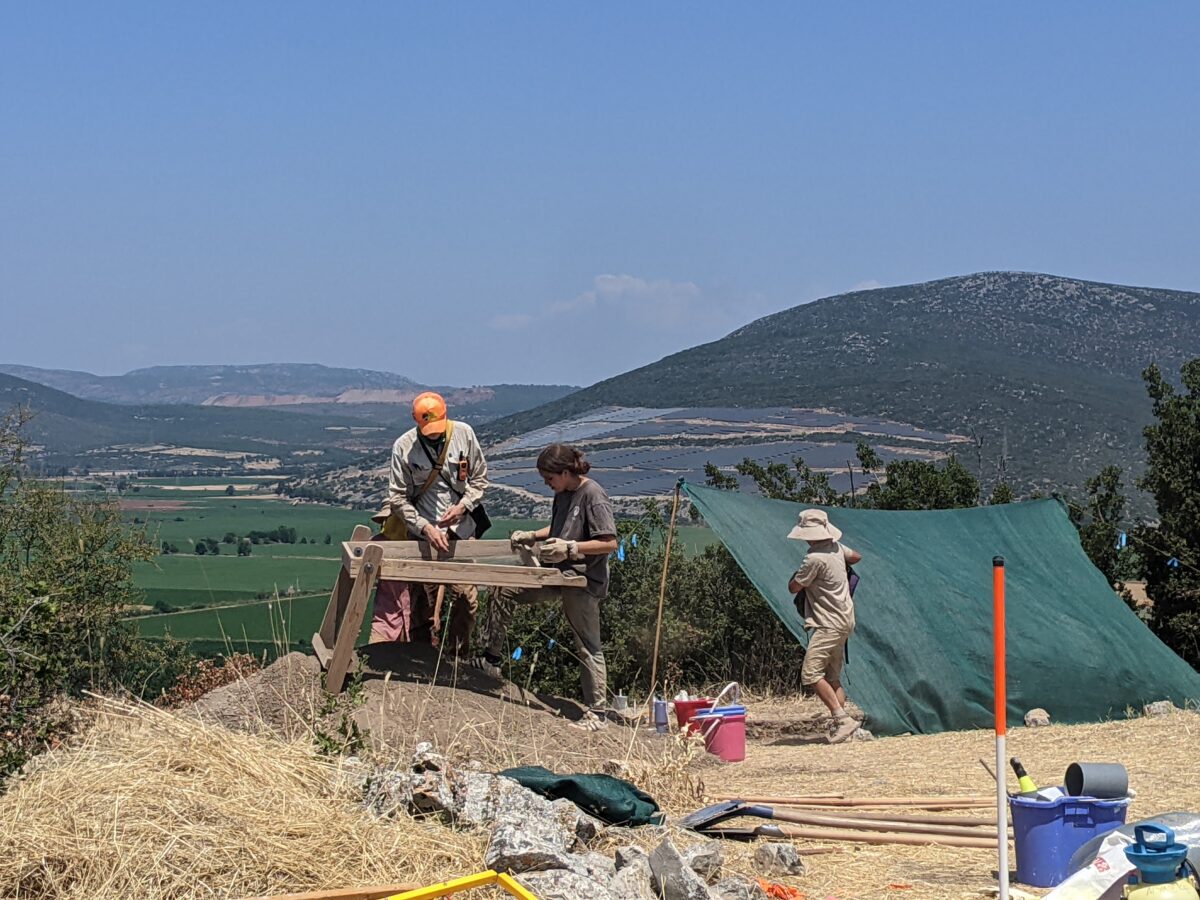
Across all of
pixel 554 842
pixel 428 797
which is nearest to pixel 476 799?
pixel 428 797

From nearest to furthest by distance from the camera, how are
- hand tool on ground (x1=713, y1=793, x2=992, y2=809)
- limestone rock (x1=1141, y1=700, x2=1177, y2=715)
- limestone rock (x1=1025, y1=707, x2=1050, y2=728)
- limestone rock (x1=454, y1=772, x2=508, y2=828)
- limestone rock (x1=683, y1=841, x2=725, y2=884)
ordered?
limestone rock (x1=683, y1=841, x2=725, y2=884), limestone rock (x1=454, y1=772, x2=508, y2=828), hand tool on ground (x1=713, y1=793, x2=992, y2=809), limestone rock (x1=1025, y1=707, x2=1050, y2=728), limestone rock (x1=1141, y1=700, x2=1177, y2=715)

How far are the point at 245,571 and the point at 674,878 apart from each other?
1947 cm

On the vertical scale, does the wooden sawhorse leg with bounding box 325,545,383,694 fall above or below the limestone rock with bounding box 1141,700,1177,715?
above

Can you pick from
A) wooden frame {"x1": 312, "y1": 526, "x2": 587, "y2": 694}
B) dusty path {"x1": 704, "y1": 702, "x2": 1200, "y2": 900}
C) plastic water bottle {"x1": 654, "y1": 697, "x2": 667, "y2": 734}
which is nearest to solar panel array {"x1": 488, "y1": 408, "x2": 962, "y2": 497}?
dusty path {"x1": 704, "y1": 702, "x2": 1200, "y2": 900}

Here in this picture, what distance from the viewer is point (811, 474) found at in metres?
13.4

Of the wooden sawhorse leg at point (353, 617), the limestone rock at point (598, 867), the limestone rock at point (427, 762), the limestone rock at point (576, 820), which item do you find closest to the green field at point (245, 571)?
the wooden sawhorse leg at point (353, 617)

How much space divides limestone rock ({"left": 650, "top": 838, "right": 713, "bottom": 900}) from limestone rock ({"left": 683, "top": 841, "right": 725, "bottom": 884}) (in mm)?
210

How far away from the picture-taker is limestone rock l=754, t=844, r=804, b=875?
503 centimetres

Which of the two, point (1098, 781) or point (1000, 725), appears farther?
point (1098, 781)

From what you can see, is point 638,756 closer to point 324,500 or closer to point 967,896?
point 967,896

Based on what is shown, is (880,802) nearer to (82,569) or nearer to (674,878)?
(674,878)

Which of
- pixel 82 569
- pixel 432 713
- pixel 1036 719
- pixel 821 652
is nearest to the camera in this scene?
pixel 432 713

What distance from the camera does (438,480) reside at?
24.8 feet

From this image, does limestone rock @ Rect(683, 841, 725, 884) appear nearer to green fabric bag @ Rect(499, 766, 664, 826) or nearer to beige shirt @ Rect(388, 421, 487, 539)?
green fabric bag @ Rect(499, 766, 664, 826)
